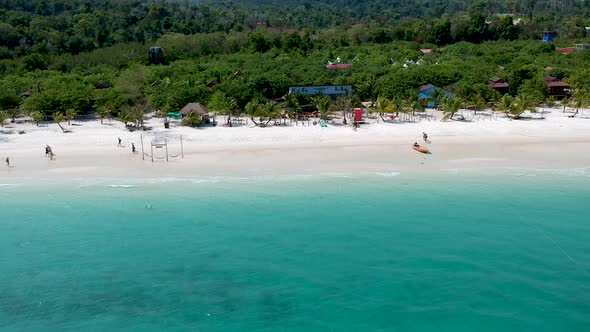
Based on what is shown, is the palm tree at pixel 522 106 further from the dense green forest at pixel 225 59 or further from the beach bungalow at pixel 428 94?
the beach bungalow at pixel 428 94

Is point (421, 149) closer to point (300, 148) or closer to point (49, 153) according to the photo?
point (300, 148)

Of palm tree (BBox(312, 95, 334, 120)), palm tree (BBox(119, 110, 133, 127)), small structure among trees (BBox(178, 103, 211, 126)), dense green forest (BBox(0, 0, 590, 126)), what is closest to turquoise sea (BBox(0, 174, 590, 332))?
palm tree (BBox(119, 110, 133, 127))

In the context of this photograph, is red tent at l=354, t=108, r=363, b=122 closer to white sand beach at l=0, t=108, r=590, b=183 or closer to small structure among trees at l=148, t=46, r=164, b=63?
white sand beach at l=0, t=108, r=590, b=183

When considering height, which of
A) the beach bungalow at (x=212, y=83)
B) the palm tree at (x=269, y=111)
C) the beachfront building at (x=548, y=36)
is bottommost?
the palm tree at (x=269, y=111)

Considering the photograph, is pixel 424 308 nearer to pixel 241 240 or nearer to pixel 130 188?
pixel 241 240

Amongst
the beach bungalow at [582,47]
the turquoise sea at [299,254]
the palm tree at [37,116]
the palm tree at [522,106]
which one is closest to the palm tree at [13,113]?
the palm tree at [37,116]

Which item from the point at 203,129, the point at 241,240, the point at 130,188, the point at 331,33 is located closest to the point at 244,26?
the point at 331,33

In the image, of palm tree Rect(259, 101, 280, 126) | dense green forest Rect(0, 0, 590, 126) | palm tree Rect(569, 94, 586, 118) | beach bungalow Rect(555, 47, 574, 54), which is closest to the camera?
palm tree Rect(259, 101, 280, 126)
